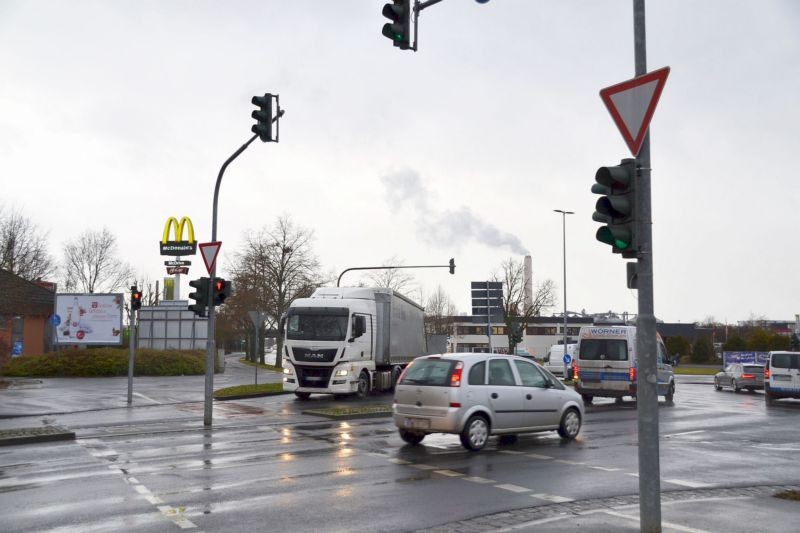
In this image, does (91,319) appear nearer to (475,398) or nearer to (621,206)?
(475,398)

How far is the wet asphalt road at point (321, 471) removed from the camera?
8062 millimetres

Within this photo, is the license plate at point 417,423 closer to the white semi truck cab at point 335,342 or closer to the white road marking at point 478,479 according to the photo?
the white road marking at point 478,479

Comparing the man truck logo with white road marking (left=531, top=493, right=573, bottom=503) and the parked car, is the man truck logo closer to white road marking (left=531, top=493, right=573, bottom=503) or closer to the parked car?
the parked car

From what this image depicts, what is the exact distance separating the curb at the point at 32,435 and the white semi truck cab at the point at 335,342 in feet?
32.5

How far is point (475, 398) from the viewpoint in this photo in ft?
42.5

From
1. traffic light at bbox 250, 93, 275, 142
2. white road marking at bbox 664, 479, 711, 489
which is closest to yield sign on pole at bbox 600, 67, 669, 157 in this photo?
white road marking at bbox 664, 479, 711, 489

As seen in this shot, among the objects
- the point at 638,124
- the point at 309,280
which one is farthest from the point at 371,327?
the point at 309,280

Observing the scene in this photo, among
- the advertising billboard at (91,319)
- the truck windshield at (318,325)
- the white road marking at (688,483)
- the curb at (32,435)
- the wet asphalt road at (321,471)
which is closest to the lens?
the wet asphalt road at (321,471)

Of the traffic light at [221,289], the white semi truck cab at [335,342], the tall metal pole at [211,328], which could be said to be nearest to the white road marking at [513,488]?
the tall metal pole at [211,328]

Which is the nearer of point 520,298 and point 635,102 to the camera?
point 635,102

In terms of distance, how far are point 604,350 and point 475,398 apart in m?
12.2

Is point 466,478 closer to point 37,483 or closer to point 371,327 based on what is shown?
point 37,483

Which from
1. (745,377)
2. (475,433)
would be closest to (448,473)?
(475,433)

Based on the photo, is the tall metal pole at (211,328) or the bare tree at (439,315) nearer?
the tall metal pole at (211,328)
